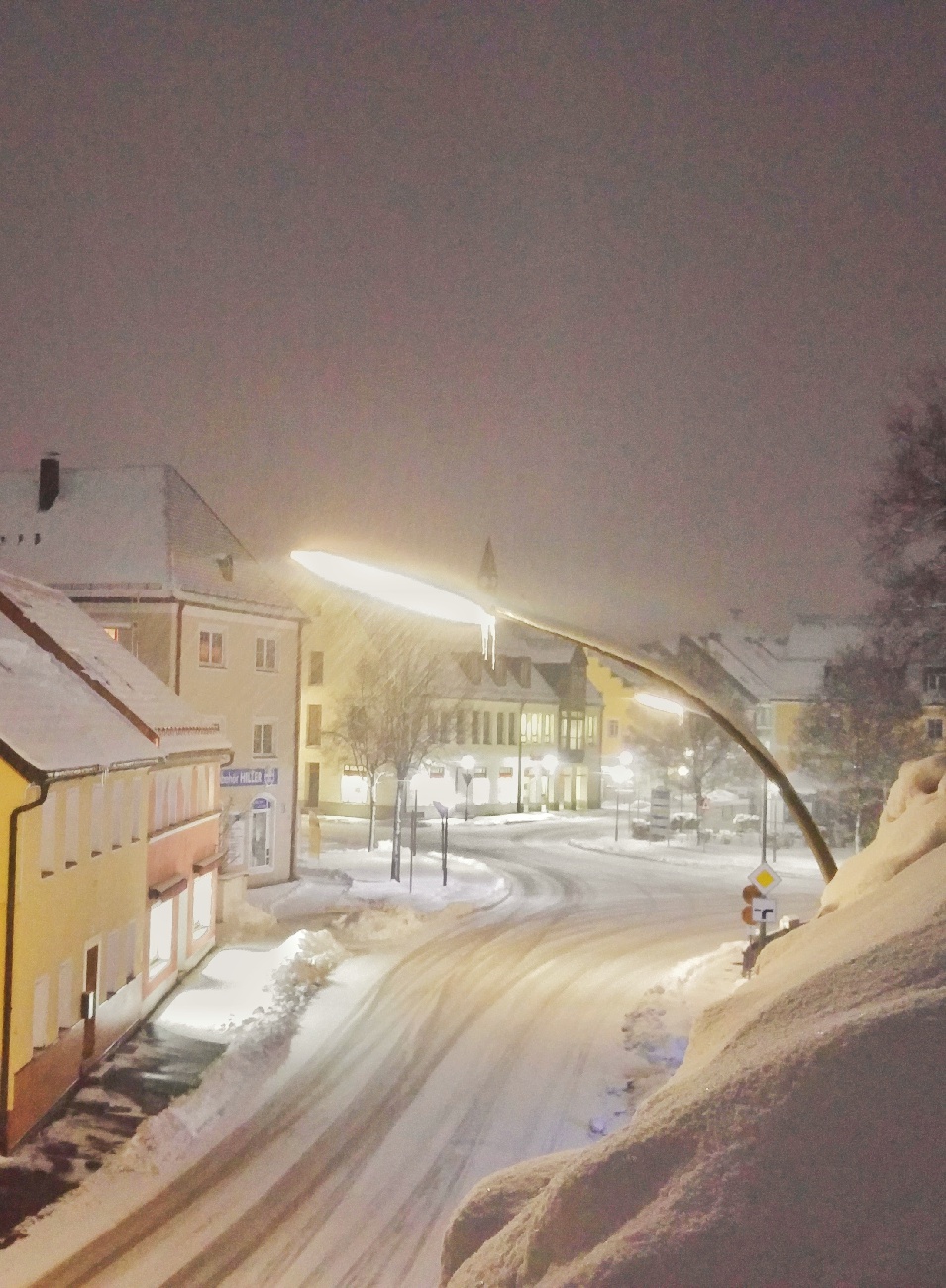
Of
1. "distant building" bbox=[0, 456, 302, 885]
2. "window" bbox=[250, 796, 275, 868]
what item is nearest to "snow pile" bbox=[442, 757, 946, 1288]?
"distant building" bbox=[0, 456, 302, 885]

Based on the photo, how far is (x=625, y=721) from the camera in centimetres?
7881

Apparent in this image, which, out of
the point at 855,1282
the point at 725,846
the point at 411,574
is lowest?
the point at 725,846

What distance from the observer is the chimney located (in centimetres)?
3447

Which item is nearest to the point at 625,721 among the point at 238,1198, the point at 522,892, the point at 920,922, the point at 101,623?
the point at 522,892

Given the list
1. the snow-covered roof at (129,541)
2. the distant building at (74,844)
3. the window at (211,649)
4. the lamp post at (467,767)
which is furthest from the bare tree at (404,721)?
the distant building at (74,844)

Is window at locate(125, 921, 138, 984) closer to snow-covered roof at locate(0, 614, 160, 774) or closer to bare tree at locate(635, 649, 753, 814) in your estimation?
snow-covered roof at locate(0, 614, 160, 774)

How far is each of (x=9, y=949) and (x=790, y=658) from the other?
56.0 metres

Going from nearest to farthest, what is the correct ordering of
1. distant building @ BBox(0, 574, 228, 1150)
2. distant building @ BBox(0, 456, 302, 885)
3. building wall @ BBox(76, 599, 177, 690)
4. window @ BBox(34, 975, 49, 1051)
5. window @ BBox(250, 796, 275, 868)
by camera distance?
distant building @ BBox(0, 574, 228, 1150), window @ BBox(34, 975, 49, 1051), building wall @ BBox(76, 599, 177, 690), distant building @ BBox(0, 456, 302, 885), window @ BBox(250, 796, 275, 868)

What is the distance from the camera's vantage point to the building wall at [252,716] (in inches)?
1288

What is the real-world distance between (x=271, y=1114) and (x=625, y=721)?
215 feet

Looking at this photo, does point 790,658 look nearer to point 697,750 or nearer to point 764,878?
point 697,750

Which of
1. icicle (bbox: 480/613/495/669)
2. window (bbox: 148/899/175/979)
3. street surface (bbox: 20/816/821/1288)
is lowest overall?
street surface (bbox: 20/816/821/1288)

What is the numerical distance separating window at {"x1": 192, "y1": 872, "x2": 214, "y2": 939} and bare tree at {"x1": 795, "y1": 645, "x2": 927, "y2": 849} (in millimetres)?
27085

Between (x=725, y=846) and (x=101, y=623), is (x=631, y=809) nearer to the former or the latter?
(x=725, y=846)
